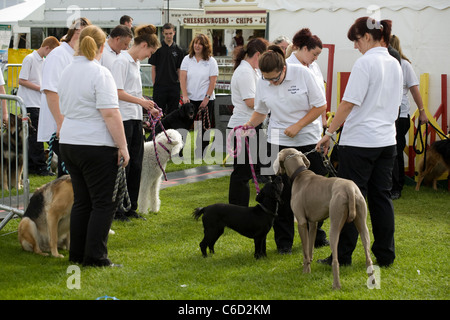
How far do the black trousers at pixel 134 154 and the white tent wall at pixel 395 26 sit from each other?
428 centimetres

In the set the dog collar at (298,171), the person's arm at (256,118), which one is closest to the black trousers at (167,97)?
the person's arm at (256,118)

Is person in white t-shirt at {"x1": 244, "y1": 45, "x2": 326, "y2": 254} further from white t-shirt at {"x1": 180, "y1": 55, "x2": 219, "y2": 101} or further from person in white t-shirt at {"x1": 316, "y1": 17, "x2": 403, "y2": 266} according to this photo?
white t-shirt at {"x1": 180, "y1": 55, "x2": 219, "y2": 101}

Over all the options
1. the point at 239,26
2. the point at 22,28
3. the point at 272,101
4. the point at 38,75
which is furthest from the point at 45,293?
the point at 22,28

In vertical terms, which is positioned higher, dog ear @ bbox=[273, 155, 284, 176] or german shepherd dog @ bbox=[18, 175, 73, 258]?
dog ear @ bbox=[273, 155, 284, 176]

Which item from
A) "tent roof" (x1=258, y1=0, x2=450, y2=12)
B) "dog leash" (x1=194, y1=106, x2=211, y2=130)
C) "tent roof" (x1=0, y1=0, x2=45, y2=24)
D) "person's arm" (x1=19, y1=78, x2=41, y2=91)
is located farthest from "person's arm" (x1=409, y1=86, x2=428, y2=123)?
"tent roof" (x1=0, y1=0, x2=45, y2=24)

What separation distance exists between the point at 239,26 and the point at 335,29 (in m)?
13.0

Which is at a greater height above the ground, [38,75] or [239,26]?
[239,26]

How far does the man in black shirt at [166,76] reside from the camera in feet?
34.6

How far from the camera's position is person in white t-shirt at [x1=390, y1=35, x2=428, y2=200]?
7570mm

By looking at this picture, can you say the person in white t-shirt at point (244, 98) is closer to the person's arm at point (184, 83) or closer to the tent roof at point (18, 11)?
the person's arm at point (184, 83)

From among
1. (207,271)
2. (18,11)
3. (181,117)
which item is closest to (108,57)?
(207,271)

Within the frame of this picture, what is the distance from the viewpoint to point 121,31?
606 cm

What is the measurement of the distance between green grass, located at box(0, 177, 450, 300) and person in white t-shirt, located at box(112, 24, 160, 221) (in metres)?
0.94
